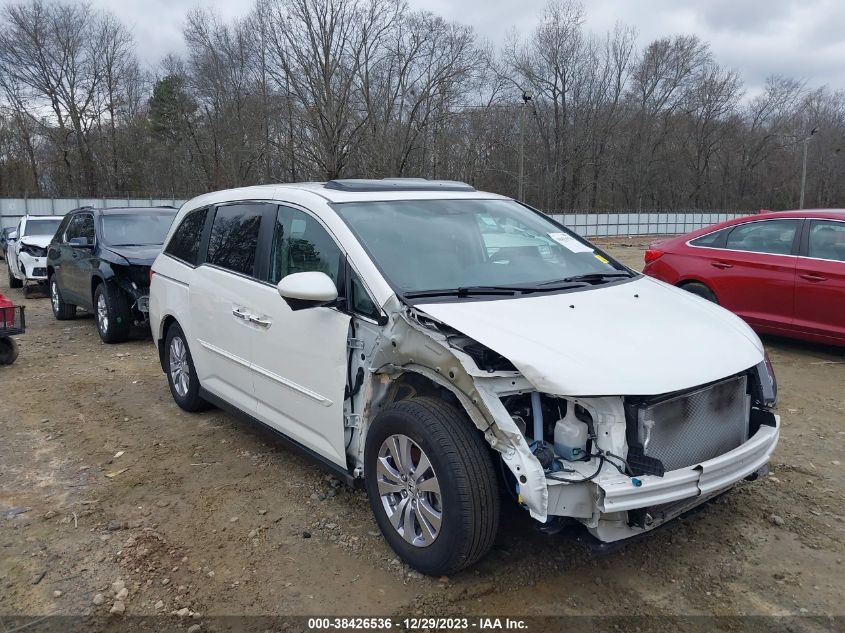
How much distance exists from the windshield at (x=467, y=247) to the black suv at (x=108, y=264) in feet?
16.8

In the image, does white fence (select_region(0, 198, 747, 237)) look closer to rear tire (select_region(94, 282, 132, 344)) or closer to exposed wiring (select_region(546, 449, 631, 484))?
rear tire (select_region(94, 282, 132, 344))

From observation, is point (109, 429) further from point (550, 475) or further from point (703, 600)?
point (703, 600)

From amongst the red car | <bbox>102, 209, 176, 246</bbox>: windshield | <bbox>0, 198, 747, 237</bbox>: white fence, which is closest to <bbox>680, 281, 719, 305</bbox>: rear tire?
the red car

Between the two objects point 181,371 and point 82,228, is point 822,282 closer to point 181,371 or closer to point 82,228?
point 181,371

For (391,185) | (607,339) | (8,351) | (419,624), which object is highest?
(391,185)

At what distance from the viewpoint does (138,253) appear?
837cm

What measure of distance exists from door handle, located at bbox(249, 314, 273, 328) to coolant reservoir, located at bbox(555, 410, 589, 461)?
192 cm

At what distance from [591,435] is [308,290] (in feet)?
4.98

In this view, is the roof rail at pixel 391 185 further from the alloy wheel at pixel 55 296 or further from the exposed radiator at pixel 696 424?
the alloy wheel at pixel 55 296

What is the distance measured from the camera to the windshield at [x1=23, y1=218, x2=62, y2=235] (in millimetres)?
14438

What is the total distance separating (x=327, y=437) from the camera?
3.47 metres

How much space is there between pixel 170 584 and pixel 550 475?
6.14ft

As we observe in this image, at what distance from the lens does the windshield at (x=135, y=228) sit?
8852mm

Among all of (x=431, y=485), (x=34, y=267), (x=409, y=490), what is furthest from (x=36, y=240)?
(x=431, y=485)
